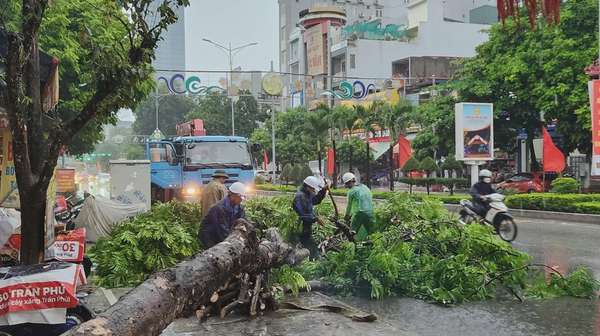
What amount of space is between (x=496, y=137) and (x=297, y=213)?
25.2 metres

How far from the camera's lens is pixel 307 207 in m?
9.06

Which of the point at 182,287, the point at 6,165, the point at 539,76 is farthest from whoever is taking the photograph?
the point at 539,76

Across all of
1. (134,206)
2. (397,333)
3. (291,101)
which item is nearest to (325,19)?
(291,101)

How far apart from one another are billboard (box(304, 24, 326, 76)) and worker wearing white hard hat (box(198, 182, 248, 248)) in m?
60.8

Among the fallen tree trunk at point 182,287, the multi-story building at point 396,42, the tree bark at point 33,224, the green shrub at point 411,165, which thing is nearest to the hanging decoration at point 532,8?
the fallen tree trunk at point 182,287

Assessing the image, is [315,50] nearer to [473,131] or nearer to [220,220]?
[473,131]

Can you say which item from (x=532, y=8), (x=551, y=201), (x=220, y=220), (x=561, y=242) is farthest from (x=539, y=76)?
(x=532, y=8)

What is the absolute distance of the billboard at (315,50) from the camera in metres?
67.1

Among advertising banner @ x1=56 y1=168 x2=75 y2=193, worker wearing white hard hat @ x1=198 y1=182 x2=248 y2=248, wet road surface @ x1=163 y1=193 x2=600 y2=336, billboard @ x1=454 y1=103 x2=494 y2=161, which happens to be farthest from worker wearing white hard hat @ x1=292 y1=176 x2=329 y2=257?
advertising banner @ x1=56 y1=168 x2=75 y2=193

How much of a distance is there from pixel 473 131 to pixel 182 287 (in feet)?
63.7

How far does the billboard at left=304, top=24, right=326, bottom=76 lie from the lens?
67.1 meters

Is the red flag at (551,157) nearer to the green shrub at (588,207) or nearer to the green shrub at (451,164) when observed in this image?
the green shrub at (588,207)

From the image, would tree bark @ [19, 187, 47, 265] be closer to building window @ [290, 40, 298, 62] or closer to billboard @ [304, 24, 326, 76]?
billboard @ [304, 24, 326, 76]

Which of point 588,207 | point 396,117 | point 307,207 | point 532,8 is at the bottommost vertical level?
point 588,207
